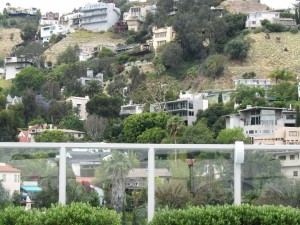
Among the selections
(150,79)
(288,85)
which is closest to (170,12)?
(150,79)

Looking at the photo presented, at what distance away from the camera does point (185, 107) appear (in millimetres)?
66625

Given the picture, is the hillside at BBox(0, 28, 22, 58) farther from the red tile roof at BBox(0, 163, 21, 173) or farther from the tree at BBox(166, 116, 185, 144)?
the red tile roof at BBox(0, 163, 21, 173)

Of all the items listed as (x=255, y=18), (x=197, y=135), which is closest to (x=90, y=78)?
(x=255, y=18)

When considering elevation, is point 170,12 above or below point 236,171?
above

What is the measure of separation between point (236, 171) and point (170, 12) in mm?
93089

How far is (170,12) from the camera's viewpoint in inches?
3954

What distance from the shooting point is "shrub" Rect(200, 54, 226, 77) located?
262 ft

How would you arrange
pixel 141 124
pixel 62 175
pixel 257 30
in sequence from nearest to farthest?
pixel 62 175
pixel 141 124
pixel 257 30

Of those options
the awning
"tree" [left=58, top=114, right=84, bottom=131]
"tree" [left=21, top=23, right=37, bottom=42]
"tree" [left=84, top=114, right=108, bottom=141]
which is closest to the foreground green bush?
the awning

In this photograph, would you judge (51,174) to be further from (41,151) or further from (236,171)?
(236,171)

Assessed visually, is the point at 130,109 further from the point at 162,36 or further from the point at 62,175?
the point at 62,175

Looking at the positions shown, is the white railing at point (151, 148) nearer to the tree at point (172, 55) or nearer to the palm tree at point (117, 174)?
the palm tree at point (117, 174)

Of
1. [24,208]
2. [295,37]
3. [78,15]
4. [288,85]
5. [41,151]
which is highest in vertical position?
[78,15]

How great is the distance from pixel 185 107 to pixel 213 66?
1411cm
